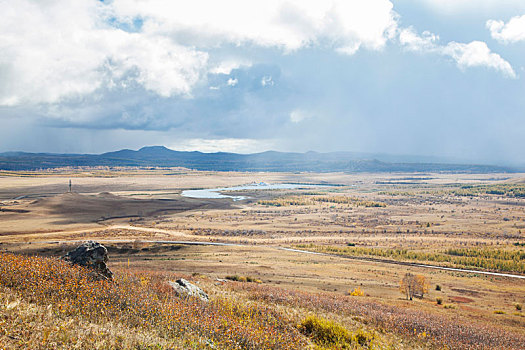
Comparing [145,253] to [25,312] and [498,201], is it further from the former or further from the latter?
[498,201]

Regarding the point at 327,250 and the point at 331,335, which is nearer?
the point at 331,335

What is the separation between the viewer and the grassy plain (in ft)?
49.9

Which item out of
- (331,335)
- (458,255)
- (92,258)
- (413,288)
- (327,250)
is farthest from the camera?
(327,250)

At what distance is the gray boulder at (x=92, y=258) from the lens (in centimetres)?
1339

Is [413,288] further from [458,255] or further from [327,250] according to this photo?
[458,255]

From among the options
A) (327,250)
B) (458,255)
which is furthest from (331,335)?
(458,255)

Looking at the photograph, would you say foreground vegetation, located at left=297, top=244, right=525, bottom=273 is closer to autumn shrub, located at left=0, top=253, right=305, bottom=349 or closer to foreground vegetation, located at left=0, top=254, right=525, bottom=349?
foreground vegetation, located at left=0, top=254, right=525, bottom=349

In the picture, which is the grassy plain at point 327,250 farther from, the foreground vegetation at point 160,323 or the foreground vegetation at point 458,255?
the foreground vegetation at point 458,255

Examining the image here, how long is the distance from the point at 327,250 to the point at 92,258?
5174 centimetres

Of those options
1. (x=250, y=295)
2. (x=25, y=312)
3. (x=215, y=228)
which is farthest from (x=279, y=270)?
(x=215, y=228)

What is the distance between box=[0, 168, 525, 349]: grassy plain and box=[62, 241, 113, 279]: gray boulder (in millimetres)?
2284

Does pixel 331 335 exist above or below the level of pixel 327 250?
above

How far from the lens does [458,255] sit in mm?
59281

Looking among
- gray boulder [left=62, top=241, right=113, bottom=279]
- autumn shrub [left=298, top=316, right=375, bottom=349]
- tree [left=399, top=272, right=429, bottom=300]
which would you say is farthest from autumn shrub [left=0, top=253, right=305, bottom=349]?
tree [left=399, top=272, right=429, bottom=300]
